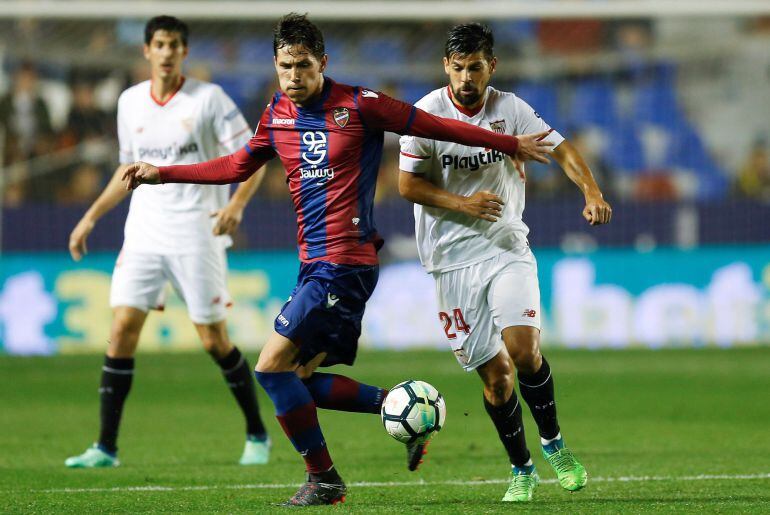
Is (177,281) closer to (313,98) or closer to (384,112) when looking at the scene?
(313,98)

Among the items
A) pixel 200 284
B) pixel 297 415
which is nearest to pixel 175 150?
pixel 200 284

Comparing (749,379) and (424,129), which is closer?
(424,129)

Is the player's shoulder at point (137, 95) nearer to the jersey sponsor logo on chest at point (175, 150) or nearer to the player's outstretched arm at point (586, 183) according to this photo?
the jersey sponsor logo on chest at point (175, 150)

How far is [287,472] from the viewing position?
743 cm

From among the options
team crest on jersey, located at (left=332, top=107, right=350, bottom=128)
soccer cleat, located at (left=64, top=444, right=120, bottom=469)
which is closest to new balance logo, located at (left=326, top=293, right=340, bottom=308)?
team crest on jersey, located at (left=332, top=107, right=350, bottom=128)

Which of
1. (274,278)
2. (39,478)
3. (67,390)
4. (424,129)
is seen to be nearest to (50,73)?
(274,278)

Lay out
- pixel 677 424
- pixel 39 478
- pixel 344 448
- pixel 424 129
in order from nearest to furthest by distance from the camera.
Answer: pixel 424 129 → pixel 39 478 → pixel 344 448 → pixel 677 424

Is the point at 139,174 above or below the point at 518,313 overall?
above

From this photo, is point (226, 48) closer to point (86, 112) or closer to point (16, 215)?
point (86, 112)

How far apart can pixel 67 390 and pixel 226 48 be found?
19.9ft

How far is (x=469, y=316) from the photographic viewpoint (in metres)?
6.45

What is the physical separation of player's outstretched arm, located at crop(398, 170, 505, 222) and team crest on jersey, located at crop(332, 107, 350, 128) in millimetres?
427

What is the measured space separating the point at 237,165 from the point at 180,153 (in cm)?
187

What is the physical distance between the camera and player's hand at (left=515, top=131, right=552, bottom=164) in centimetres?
584
